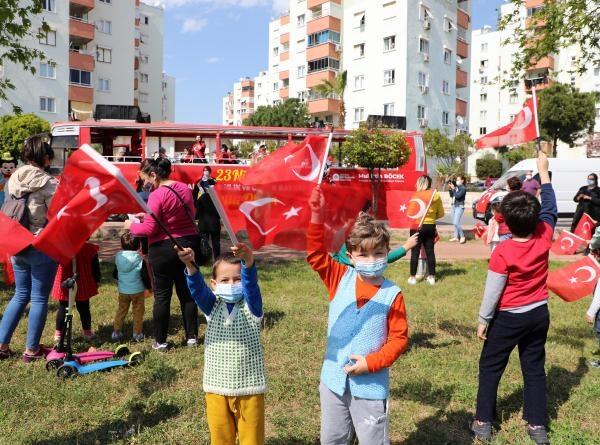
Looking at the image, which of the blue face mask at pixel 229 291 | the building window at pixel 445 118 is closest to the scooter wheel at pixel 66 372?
the blue face mask at pixel 229 291

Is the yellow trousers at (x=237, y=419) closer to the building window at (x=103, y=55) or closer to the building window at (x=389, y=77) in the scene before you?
the building window at (x=389, y=77)

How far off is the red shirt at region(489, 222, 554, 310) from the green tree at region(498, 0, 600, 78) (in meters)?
7.73

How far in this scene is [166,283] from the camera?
5.39m

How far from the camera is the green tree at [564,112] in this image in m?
43.7

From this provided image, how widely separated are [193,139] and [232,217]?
16.5m

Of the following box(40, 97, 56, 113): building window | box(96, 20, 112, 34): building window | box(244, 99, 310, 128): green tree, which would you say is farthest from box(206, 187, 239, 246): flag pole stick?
box(96, 20, 112, 34): building window

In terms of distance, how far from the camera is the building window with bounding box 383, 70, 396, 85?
4131cm

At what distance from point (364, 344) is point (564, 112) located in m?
46.9

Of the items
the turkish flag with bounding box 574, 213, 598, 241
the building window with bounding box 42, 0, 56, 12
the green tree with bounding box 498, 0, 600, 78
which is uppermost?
the building window with bounding box 42, 0, 56, 12

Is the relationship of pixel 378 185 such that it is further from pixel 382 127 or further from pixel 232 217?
pixel 232 217

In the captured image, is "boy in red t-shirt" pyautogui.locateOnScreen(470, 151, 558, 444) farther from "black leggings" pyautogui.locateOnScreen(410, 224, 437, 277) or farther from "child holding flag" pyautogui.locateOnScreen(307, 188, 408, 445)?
"black leggings" pyautogui.locateOnScreen(410, 224, 437, 277)

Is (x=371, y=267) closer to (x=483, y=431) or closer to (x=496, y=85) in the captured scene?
(x=483, y=431)

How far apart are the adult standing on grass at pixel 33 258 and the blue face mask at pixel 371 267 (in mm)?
3311

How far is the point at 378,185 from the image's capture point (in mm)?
18391
